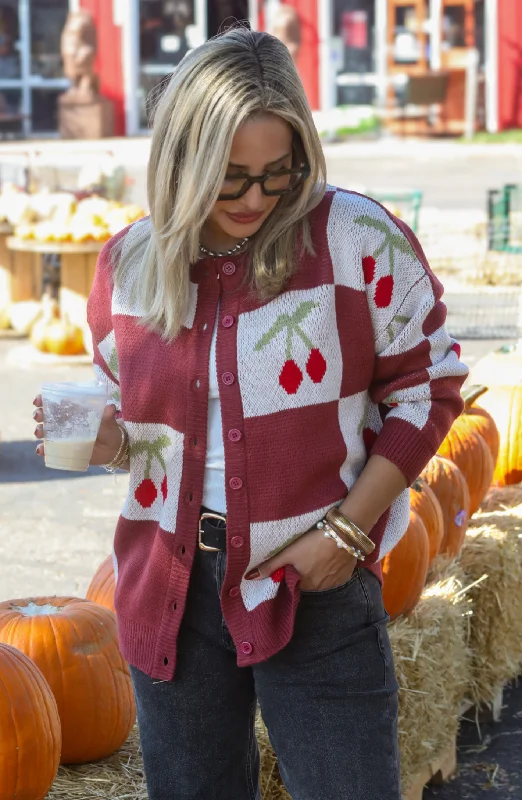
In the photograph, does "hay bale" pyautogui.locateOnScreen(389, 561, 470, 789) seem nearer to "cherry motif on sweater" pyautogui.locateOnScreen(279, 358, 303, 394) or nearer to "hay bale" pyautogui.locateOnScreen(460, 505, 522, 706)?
"hay bale" pyautogui.locateOnScreen(460, 505, 522, 706)

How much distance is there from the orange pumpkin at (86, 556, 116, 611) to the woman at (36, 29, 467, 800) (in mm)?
1301

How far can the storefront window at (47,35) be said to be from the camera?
2806 cm

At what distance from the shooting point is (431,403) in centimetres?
215

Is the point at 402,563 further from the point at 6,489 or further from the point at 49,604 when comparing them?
the point at 6,489

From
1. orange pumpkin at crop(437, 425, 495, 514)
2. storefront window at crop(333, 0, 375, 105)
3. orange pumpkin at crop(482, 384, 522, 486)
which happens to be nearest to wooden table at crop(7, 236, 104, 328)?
orange pumpkin at crop(482, 384, 522, 486)

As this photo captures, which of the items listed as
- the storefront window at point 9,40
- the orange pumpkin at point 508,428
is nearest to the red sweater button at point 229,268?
the orange pumpkin at point 508,428

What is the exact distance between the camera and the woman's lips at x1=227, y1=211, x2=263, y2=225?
209 cm

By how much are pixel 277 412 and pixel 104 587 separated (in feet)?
5.21

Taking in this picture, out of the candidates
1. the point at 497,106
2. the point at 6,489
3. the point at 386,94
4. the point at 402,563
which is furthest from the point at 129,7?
the point at 402,563

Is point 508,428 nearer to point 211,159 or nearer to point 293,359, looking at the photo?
point 293,359

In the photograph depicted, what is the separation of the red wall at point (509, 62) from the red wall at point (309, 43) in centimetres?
408

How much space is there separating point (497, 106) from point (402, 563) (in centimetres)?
2653

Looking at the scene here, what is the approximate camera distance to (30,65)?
28172mm

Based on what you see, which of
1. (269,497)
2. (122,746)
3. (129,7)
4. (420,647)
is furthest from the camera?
(129,7)
